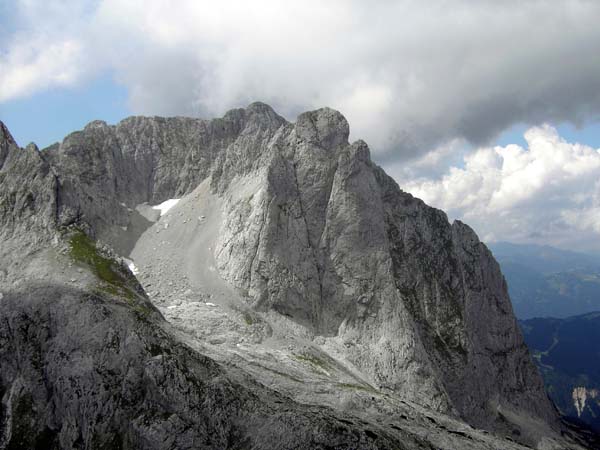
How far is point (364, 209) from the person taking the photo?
84.1 meters

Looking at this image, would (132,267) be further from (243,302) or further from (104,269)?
(104,269)

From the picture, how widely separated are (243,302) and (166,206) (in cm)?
3985

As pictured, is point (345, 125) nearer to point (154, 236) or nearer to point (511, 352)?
point (154, 236)

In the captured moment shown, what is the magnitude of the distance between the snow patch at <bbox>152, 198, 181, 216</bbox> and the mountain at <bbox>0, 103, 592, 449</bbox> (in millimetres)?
945

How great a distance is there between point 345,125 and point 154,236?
144 feet

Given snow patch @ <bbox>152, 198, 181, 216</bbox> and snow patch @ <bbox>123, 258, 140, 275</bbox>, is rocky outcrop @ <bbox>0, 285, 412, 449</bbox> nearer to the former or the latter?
snow patch @ <bbox>123, 258, 140, 275</bbox>

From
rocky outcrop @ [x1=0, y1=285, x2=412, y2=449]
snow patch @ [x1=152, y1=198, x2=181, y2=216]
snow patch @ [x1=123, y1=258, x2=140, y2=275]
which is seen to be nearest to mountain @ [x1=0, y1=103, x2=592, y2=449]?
rocky outcrop @ [x1=0, y1=285, x2=412, y2=449]

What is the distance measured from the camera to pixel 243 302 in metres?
73.2

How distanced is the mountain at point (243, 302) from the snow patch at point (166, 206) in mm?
945

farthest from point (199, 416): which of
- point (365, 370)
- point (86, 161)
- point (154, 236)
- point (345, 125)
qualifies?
point (86, 161)

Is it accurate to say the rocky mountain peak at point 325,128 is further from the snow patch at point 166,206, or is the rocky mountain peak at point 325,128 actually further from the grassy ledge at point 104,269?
the grassy ledge at point 104,269

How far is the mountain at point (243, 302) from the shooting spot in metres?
37.2

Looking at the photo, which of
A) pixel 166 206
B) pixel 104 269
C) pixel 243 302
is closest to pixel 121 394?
pixel 104 269

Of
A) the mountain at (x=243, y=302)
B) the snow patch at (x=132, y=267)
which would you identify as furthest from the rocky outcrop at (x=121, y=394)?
the snow patch at (x=132, y=267)
